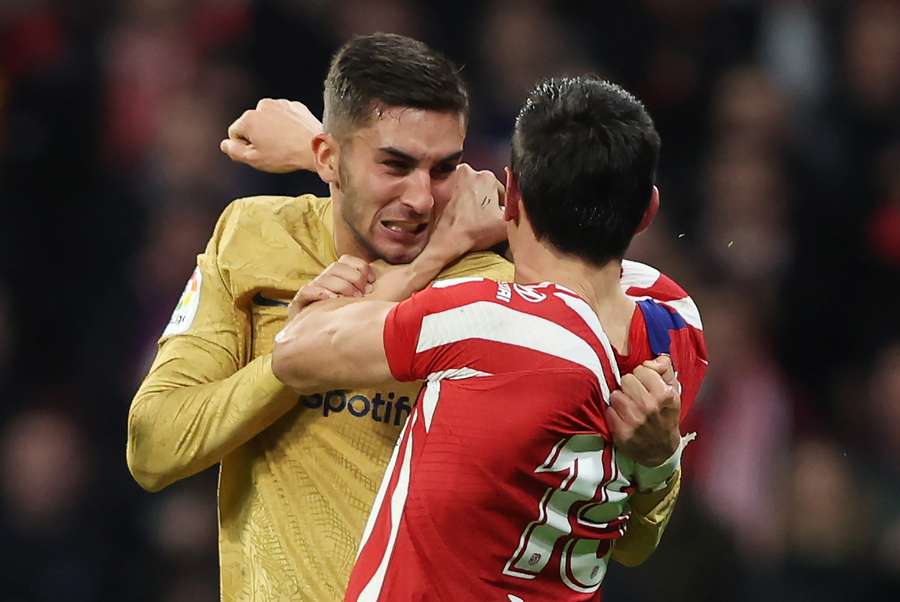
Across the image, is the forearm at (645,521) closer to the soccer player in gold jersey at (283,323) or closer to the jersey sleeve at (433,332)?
the soccer player in gold jersey at (283,323)

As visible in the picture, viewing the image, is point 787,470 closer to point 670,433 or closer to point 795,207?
point 795,207

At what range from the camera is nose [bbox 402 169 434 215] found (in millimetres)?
2930

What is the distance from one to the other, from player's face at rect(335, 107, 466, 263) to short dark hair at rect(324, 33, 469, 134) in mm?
24

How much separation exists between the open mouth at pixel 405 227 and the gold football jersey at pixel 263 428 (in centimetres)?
10

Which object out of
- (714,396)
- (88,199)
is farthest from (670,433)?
(88,199)

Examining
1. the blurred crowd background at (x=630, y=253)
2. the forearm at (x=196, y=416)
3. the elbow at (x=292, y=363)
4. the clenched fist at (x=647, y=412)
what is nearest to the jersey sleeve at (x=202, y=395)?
the forearm at (x=196, y=416)

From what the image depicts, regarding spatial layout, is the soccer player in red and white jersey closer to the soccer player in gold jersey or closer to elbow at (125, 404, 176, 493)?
the soccer player in gold jersey

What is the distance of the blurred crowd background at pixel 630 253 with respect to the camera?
605 centimetres

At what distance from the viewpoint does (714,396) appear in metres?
6.19

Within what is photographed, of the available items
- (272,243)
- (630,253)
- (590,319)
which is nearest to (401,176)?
(272,243)

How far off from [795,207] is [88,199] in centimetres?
323

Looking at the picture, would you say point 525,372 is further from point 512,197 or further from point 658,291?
point 658,291

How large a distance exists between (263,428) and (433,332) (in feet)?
1.91

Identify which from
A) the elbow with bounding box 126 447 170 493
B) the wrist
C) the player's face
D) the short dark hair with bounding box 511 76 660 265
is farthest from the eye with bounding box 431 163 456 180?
the elbow with bounding box 126 447 170 493
